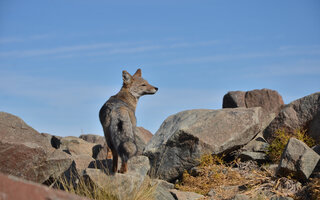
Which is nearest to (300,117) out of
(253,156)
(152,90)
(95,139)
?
(253,156)

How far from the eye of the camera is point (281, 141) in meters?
12.2

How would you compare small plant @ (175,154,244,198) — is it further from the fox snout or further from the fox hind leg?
the fox hind leg

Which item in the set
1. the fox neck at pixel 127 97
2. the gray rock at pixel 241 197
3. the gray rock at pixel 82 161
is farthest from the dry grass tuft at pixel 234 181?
the fox neck at pixel 127 97

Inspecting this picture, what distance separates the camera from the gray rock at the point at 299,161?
970cm

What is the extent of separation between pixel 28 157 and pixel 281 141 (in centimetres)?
738

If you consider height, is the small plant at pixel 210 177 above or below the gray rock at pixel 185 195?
above

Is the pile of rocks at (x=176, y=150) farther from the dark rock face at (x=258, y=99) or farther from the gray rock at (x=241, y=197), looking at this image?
the dark rock face at (x=258, y=99)

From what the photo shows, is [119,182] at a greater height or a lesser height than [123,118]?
lesser

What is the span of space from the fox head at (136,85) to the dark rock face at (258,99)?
11.4 m

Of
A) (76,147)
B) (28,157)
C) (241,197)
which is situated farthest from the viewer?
(76,147)

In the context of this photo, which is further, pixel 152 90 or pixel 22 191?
pixel 152 90

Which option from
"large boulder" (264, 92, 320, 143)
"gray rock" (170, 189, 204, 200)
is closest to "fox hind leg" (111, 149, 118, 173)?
"gray rock" (170, 189, 204, 200)

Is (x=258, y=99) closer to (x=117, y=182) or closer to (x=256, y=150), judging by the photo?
(x=256, y=150)

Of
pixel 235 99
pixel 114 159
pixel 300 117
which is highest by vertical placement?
pixel 235 99
